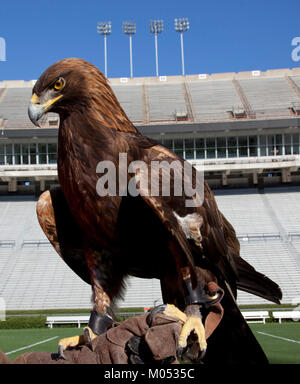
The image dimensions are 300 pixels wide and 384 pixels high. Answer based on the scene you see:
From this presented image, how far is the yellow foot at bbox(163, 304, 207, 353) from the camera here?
8.93 feet

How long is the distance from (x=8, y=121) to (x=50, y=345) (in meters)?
27.7

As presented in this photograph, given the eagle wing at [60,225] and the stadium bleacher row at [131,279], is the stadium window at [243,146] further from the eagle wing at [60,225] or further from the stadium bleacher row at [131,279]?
the eagle wing at [60,225]

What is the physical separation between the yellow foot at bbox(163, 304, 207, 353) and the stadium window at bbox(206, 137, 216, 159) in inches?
1258

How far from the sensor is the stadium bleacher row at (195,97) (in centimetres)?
3647

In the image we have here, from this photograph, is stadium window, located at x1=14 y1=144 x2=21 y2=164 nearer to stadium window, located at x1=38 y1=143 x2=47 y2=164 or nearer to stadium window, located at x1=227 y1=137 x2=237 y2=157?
stadium window, located at x1=38 y1=143 x2=47 y2=164

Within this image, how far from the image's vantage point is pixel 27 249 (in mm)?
26359

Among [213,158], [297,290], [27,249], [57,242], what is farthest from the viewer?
[213,158]

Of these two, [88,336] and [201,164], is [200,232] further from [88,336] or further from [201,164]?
[201,164]

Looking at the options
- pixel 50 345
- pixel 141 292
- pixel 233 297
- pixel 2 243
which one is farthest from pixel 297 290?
pixel 233 297

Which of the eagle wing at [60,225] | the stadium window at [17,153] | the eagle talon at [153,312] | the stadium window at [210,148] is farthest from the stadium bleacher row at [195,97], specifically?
the eagle talon at [153,312]

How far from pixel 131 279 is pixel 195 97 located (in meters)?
22.5

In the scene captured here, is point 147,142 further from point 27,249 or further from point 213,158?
point 213,158

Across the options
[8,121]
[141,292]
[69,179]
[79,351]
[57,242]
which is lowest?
[141,292]

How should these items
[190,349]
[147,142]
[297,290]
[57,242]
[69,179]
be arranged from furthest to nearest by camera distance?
[297,290], [57,242], [147,142], [69,179], [190,349]
